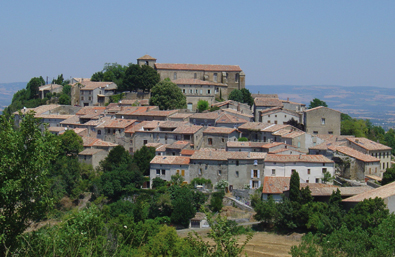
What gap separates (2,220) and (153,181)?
29.4m

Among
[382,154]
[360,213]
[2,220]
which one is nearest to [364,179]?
[382,154]

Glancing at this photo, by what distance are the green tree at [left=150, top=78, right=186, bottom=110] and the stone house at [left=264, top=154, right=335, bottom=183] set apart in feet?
70.7

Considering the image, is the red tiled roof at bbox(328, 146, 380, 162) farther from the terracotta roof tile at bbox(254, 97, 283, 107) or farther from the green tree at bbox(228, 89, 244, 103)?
the green tree at bbox(228, 89, 244, 103)

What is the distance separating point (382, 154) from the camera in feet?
151

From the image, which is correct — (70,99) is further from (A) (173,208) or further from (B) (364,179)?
(B) (364,179)

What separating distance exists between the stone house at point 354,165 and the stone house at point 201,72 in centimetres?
3186

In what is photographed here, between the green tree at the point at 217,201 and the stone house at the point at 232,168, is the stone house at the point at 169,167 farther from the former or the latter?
the green tree at the point at 217,201

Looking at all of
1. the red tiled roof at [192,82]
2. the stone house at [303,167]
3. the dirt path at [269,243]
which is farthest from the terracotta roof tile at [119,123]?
the dirt path at [269,243]

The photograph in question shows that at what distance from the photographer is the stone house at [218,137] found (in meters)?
48.2

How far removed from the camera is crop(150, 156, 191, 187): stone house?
4388 centimetres

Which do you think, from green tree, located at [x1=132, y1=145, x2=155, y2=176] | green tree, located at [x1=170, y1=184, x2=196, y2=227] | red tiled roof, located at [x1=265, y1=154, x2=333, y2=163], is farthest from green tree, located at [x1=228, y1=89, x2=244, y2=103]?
green tree, located at [x1=170, y1=184, x2=196, y2=227]

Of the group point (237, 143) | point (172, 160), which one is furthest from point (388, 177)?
point (172, 160)

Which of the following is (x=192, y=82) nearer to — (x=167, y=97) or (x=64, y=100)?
(x=167, y=97)

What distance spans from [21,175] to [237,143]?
32.5 m
